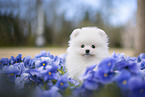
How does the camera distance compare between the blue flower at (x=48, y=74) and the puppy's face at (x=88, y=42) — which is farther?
the puppy's face at (x=88, y=42)

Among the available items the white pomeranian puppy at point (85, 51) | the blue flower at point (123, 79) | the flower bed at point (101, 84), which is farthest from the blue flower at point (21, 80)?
the blue flower at point (123, 79)

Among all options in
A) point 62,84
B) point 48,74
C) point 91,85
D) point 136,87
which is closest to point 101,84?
point 91,85

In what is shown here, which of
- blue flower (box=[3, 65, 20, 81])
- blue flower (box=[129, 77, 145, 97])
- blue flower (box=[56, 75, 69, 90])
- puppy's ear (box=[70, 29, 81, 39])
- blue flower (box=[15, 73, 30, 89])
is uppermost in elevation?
puppy's ear (box=[70, 29, 81, 39])

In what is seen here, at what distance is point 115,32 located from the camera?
1908 cm

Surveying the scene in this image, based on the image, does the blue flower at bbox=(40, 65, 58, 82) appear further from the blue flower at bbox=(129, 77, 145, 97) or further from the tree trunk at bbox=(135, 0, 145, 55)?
the tree trunk at bbox=(135, 0, 145, 55)

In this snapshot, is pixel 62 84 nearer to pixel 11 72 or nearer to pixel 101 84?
pixel 101 84

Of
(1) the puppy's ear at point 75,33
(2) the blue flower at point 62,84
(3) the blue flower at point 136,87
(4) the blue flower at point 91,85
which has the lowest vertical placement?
(2) the blue flower at point 62,84

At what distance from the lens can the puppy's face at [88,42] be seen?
153 centimetres

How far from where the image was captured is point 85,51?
1.51 metres

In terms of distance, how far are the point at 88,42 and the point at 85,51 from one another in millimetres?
97

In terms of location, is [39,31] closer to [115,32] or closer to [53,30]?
[53,30]

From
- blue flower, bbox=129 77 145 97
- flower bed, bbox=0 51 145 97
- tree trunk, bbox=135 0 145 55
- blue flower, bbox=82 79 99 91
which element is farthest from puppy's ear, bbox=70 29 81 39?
tree trunk, bbox=135 0 145 55

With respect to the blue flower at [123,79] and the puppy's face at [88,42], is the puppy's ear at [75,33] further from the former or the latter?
the blue flower at [123,79]

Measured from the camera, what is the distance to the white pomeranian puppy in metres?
1.54
